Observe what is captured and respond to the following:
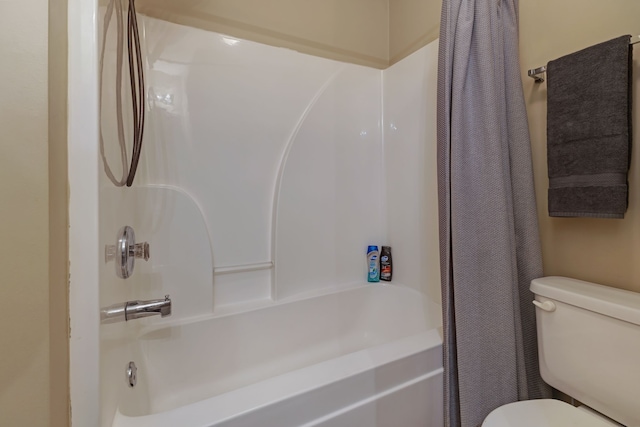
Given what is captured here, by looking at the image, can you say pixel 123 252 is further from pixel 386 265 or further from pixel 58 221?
pixel 386 265

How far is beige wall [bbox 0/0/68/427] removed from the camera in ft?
1.36

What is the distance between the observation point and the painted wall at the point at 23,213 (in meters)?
0.42

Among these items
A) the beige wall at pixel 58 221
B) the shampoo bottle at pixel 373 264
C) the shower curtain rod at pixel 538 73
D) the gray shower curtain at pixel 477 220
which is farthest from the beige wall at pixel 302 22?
the shampoo bottle at pixel 373 264

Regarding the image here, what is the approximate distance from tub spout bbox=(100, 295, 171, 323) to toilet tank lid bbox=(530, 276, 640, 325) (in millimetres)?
1247

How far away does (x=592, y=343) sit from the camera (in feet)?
2.71

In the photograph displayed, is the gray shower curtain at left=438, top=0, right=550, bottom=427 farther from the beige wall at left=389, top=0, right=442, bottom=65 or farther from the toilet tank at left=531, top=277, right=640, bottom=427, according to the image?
the beige wall at left=389, top=0, right=442, bottom=65

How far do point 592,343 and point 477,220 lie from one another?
478 millimetres

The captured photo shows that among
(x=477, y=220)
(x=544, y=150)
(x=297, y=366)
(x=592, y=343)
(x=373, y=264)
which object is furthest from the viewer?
(x=373, y=264)

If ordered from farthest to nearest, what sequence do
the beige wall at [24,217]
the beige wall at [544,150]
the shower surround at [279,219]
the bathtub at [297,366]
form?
the shower surround at [279,219] → the beige wall at [544,150] → the bathtub at [297,366] → the beige wall at [24,217]

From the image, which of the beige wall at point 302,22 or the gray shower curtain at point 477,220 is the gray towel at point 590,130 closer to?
the gray shower curtain at point 477,220

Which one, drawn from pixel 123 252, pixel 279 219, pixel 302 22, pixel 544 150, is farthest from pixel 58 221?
pixel 302 22

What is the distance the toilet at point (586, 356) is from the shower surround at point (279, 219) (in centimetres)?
34

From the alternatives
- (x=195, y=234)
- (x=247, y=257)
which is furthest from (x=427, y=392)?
(x=195, y=234)

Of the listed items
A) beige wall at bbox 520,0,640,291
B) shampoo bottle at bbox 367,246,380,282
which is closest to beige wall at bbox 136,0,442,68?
beige wall at bbox 520,0,640,291
